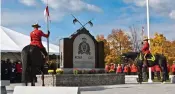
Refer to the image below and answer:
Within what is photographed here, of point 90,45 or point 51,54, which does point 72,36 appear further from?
point 51,54

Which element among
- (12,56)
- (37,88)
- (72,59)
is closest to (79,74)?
(72,59)

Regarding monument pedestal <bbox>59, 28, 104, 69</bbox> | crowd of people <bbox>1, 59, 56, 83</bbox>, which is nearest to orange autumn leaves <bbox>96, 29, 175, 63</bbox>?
crowd of people <bbox>1, 59, 56, 83</bbox>

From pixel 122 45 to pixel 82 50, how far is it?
35.5 meters

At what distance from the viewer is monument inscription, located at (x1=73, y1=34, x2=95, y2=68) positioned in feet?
79.0

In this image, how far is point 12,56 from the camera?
106 feet

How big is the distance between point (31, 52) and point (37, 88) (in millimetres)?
7658

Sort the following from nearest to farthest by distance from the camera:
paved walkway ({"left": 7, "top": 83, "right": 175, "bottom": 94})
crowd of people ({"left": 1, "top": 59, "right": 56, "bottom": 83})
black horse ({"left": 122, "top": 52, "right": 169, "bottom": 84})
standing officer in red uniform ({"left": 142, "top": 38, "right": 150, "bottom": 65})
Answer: paved walkway ({"left": 7, "top": 83, "right": 175, "bottom": 94}) < standing officer in red uniform ({"left": 142, "top": 38, "right": 150, "bottom": 65}) < black horse ({"left": 122, "top": 52, "right": 169, "bottom": 84}) < crowd of people ({"left": 1, "top": 59, "right": 56, "bottom": 83})

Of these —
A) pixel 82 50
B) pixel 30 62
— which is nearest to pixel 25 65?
pixel 30 62

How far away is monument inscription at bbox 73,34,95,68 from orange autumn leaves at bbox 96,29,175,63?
28948 mm

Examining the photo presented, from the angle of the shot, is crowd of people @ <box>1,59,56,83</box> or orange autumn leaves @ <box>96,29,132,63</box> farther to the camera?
orange autumn leaves @ <box>96,29,132,63</box>

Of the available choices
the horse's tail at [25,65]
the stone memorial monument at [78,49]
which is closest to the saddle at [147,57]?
the stone memorial monument at [78,49]

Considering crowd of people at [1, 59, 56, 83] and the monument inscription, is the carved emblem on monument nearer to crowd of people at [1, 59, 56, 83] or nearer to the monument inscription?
the monument inscription

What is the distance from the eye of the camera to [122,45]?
59219mm

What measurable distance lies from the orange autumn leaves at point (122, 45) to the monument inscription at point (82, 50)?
95.0 ft
